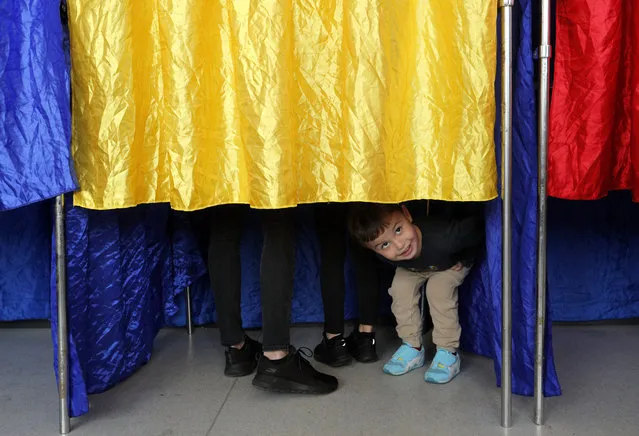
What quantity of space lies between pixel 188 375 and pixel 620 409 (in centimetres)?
100

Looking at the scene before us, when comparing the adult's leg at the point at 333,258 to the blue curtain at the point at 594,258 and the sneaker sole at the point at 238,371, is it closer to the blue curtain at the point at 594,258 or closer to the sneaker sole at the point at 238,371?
the sneaker sole at the point at 238,371

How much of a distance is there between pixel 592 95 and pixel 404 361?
0.76 meters

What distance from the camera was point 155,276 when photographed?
183 centimetres

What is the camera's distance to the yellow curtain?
50.4 inches

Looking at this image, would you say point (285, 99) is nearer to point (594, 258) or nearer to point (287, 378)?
point (287, 378)

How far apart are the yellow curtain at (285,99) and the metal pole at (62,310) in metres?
0.06

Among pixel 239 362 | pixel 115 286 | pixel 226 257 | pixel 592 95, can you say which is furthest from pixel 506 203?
pixel 115 286

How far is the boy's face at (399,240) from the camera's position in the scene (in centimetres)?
159

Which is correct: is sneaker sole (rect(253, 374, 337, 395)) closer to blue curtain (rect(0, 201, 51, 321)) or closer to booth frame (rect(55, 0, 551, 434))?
booth frame (rect(55, 0, 551, 434))

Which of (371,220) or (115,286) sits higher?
(371,220)

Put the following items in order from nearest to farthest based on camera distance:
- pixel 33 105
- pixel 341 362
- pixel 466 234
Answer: pixel 33 105
pixel 466 234
pixel 341 362

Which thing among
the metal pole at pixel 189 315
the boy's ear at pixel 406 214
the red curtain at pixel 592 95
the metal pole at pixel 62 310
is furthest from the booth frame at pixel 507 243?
the metal pole at pixel 189 315

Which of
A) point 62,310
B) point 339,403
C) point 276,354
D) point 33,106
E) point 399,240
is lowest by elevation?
point 339,403

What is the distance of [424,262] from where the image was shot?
1628 mm
